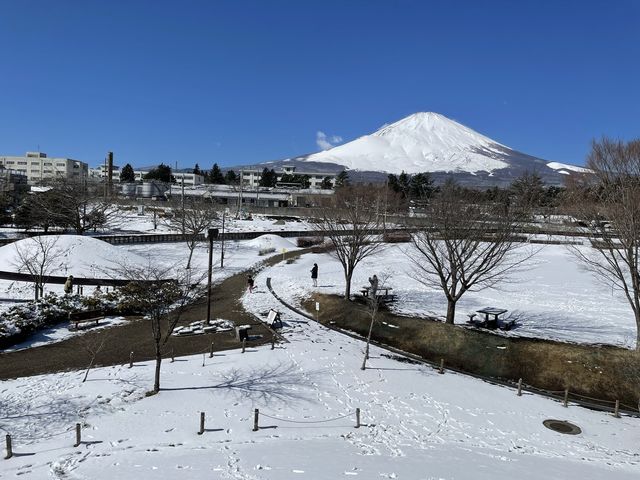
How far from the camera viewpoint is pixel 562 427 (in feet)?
36.2

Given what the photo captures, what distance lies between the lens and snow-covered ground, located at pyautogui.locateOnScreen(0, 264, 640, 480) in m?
7.86

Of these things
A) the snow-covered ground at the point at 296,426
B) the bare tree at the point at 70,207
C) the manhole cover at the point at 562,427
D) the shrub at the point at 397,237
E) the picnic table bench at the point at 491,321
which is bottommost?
the manhole cover at the point at 562,427

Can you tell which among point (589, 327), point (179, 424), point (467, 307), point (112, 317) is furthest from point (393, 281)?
point (179, 424)

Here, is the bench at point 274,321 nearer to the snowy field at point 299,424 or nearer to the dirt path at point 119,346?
the dirt path at point 119,346

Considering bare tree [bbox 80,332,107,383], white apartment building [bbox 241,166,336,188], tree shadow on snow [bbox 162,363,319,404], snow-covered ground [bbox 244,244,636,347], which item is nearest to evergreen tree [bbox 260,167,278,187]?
white apartment building [bbox 241,166,336,188]

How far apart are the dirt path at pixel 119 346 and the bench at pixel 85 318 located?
739 millimetres

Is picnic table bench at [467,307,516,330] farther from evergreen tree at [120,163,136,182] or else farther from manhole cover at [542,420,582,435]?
evergreen tree at [120,163,136,182]

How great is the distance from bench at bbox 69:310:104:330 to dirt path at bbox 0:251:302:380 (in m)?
0.74

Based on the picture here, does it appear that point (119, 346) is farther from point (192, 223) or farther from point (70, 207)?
point (70, 207)

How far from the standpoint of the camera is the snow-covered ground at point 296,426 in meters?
7.86

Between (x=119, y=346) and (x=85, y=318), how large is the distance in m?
3.65

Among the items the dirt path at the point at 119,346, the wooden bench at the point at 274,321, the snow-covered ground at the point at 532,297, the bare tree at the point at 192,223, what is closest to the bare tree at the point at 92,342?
the dirt path at the point at 119,346

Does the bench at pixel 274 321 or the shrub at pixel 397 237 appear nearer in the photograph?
the bench at pixel 274 321

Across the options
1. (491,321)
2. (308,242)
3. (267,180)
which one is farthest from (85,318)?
(267,180)
